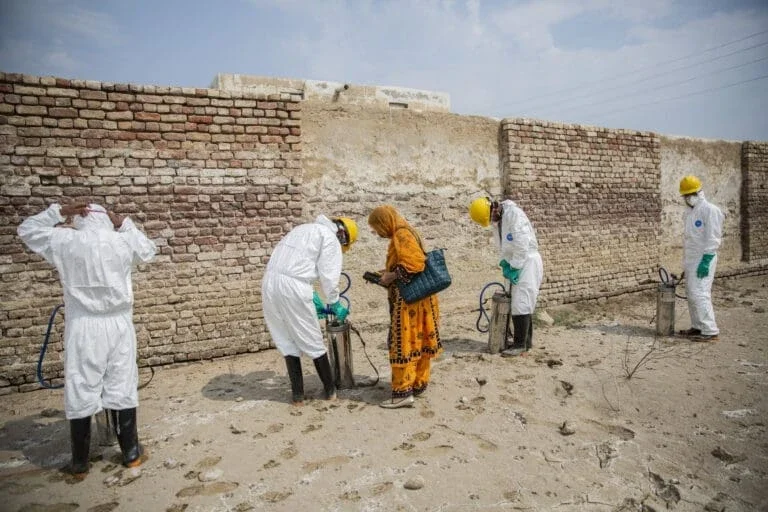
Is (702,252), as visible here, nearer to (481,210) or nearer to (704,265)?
(704,265)

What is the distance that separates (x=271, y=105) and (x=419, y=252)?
2584 mm

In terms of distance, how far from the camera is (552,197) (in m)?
7.06

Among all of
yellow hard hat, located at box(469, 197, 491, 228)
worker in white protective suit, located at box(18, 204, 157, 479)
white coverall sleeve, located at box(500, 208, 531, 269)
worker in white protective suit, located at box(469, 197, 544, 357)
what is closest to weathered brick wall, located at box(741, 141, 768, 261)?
worker in white protective suit, located at box(469, 197, 544, 357)

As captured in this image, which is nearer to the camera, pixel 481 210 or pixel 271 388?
pixel 271 388

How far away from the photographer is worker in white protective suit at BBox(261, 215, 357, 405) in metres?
3.70

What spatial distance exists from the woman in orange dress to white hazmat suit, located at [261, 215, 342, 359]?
41 cm

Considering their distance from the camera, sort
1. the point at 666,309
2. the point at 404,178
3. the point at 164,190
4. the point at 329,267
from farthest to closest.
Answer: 1. the point at 404,178
2. the point at 666,309
3. the point at 164,190
4. the point at 329,267

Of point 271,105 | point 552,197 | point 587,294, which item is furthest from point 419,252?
point 587,294

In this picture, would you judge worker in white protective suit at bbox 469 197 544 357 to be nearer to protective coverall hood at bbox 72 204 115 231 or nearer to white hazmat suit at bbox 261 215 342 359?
white hazmat suit at bbox 261 215 342 359

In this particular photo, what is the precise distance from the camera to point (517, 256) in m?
4.88

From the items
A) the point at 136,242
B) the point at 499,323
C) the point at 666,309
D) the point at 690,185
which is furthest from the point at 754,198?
the point at 136,242

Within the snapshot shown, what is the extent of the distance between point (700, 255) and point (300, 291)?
4.61 m

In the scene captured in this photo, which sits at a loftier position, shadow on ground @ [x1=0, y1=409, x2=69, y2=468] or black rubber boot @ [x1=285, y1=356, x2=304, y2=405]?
black rubber boot @ [x1=285, y1=356, x2=304, y2=405]

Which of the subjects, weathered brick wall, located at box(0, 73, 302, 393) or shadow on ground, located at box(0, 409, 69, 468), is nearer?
shadow on ground, located at box(0, 409, 69, 468)
